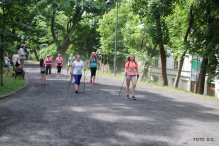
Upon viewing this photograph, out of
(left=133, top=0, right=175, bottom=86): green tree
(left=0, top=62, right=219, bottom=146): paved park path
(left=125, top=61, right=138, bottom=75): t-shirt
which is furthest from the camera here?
(left=133, top=0, right=175, bottom=86): green tree

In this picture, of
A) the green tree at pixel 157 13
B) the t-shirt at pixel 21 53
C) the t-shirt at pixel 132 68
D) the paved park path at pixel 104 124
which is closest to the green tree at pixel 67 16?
the green tree at pixel 157 13

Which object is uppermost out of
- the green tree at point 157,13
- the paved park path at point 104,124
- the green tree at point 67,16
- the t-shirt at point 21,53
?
the green tree at point 67,16

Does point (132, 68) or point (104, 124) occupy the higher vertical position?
point (132, 68)

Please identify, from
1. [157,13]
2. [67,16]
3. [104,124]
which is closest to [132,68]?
[104,124]

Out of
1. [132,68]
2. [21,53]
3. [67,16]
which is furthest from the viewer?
[67,16]

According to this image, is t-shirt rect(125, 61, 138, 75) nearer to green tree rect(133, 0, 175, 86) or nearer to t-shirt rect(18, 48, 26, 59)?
green tree rect(133, 0, 175, 86)

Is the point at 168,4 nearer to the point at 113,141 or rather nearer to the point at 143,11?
the point at 143,11

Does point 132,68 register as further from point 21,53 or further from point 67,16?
point 67,16

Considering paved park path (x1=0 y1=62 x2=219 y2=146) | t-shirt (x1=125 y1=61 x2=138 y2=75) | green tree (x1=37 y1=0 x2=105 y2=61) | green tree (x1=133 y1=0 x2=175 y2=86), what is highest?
green tree (x1=37 y1=0 x2=105 y2=61)

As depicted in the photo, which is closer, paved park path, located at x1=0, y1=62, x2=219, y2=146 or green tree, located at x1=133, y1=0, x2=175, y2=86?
paved park path, located at x1=0, y1=62, x2=219, y2=146

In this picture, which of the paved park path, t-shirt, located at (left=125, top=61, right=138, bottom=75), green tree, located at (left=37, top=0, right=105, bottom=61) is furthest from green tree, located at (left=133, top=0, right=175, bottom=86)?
green tree, located at (left=37, top=0, right=105, bottom=61)

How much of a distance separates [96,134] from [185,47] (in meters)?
14.6

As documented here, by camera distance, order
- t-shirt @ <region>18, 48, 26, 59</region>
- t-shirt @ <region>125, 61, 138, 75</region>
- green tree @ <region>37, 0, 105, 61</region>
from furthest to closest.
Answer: green tree @ <region>37, 0, 105, 61</region>
t-shirt @ <region>18, 48, 26, 59</region>
t-shirt @ <region>125, 61, 138, 75</region>

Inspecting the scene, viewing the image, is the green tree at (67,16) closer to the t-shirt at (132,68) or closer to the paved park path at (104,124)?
the t-shirt at (132,68)
